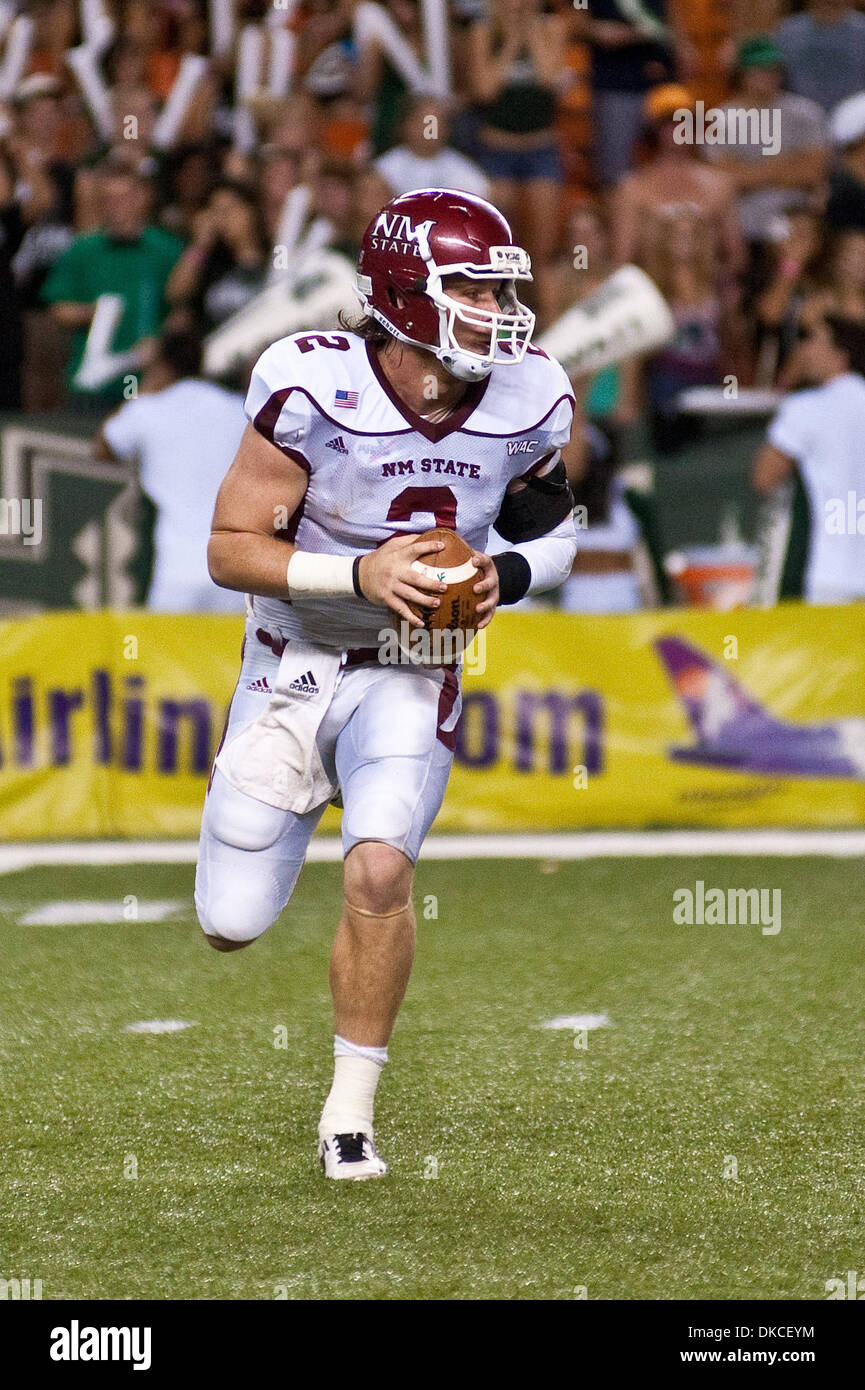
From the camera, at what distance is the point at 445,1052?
4.98 metres

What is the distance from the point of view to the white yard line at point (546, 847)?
25.9 ft

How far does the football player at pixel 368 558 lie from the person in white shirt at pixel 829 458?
491cm

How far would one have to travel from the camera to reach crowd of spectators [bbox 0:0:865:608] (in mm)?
9828

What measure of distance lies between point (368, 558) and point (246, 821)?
627 mm

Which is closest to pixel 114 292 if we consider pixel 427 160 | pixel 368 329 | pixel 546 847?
pixel 427 160

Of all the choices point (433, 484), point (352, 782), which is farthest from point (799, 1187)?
point (433, 484)

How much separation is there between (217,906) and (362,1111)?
52cm

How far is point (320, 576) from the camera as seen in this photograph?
387 centimetres

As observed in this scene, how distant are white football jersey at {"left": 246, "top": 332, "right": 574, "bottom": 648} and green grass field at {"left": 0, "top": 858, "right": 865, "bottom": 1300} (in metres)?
1.13

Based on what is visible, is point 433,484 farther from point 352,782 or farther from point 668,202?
point 668,202

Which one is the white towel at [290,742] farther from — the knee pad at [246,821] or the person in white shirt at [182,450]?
the person in white shirt at [182,450]

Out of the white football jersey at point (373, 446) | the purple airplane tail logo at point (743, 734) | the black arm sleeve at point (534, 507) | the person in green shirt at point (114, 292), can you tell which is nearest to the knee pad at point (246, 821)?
the white football jersey at point (373, 446)

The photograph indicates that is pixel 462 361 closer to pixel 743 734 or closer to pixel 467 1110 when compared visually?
pixel 467 1110

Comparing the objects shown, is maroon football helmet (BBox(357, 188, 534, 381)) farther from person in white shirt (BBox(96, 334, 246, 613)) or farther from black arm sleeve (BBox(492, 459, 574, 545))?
person in white shirt (BBox(96, 334, 246, 613))
